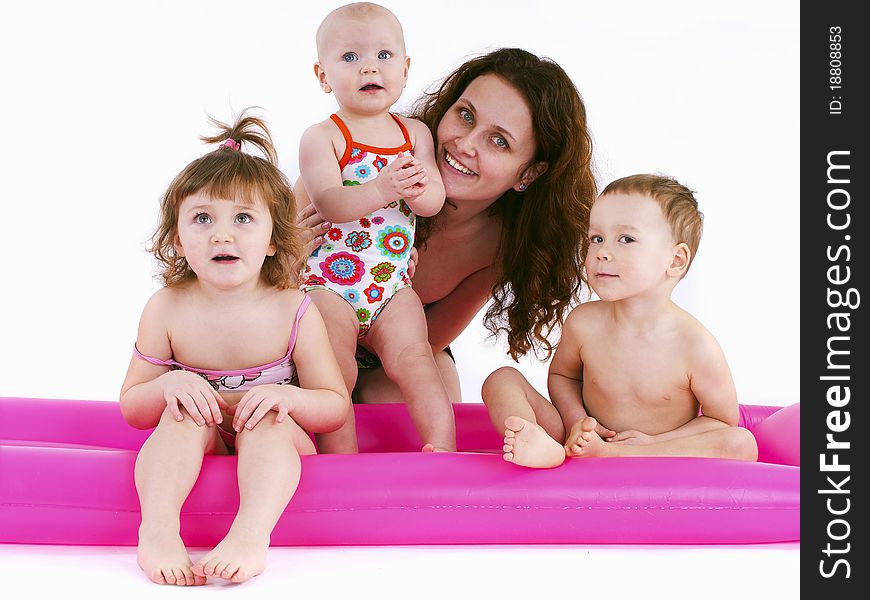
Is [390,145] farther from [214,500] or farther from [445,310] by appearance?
[214,500]

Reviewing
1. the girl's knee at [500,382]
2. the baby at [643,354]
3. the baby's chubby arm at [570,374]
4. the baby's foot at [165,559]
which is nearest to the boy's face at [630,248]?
the baby at [643,354]

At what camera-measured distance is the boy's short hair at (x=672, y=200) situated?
3.01 meters

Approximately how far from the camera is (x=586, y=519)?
2621mm

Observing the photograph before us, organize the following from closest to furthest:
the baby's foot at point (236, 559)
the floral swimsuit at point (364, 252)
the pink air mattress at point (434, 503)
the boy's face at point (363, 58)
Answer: the baby's foot at point (236, 559) → the pink air mattress at point (434, 503) → the boy's face at point (363, 58) → the floral swimsuit at point (364, 252)

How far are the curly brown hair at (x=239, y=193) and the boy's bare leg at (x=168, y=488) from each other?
1.38 ft

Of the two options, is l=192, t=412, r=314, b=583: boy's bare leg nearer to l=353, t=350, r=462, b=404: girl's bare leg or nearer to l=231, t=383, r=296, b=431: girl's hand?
l=231, t=383, r=296, b=431: girl's hand

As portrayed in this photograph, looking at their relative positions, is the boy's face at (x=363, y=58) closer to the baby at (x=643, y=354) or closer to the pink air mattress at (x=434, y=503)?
the baby at (x=643, y=354)

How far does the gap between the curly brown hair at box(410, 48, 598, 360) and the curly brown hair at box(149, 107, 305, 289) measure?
28.7 inches

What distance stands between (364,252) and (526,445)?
839 millimetres

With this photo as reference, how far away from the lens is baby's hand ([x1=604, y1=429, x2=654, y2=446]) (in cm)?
300

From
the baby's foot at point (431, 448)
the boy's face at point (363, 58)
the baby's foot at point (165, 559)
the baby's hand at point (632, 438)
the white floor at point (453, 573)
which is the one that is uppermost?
the boy's face at point (363, 58)
